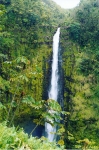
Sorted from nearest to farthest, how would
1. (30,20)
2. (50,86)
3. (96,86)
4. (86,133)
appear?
(86,133)
(96,86)
(50,86)
(30,20)

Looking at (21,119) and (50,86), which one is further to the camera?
(50,86)

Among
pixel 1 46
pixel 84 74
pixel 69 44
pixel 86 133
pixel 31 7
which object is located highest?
pixel 31 7

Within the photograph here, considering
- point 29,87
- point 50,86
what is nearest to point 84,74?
point 50,86

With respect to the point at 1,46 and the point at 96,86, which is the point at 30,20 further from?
the point at 96,86

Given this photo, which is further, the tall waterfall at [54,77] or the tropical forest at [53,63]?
the tall waterfall at [54,77]

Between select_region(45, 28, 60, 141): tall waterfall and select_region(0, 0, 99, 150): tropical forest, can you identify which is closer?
select_region(0, 0, 99, 150): tropical forest

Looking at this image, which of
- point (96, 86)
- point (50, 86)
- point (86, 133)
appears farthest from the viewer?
point (50, 86)

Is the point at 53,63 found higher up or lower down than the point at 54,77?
higher up

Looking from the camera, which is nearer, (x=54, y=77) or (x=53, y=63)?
(x=54, y=77)
